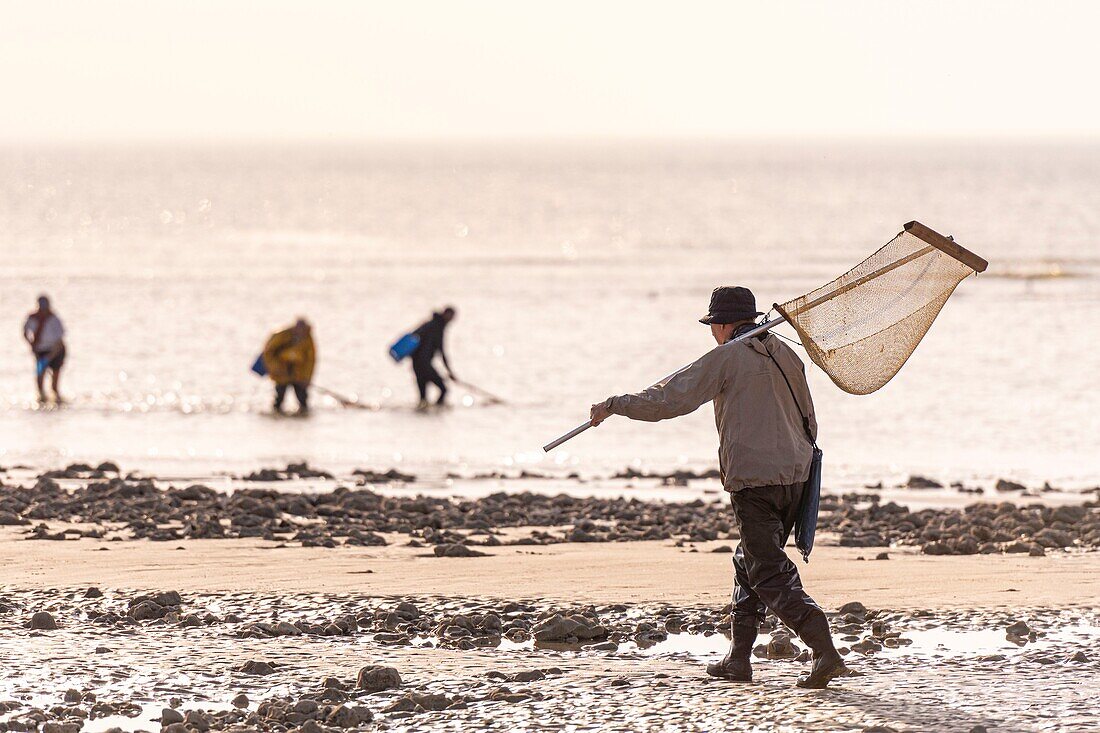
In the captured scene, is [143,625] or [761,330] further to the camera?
[143,625]

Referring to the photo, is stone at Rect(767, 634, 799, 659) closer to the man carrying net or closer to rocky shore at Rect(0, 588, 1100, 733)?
rocky shore at Rect(0, 588, 1100, 733)

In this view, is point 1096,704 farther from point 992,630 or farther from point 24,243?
point 24,243

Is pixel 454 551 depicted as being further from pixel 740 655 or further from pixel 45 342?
pixel 45 342

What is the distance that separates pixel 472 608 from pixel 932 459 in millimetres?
10198

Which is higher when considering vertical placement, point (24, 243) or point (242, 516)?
point (24, 243)

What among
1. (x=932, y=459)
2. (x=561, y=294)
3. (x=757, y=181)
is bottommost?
(x=932, y=459)

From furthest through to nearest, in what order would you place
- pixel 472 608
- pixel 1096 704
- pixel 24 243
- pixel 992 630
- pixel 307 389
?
pixel 24 243 → pixel 307 389 → pixel 472 608 → pixel 992 630 → pixel 1096 704

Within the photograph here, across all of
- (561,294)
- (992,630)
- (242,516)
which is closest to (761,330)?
(992,630)

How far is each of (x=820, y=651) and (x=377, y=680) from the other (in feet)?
6.10

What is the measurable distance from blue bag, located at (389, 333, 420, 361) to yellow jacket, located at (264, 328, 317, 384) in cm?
126

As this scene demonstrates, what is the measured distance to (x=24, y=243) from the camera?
73875 millimetres

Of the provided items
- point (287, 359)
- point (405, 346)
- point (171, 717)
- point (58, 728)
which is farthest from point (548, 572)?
point (405, 346)

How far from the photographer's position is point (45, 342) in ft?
73.9

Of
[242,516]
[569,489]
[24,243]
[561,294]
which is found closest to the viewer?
[242,516]
